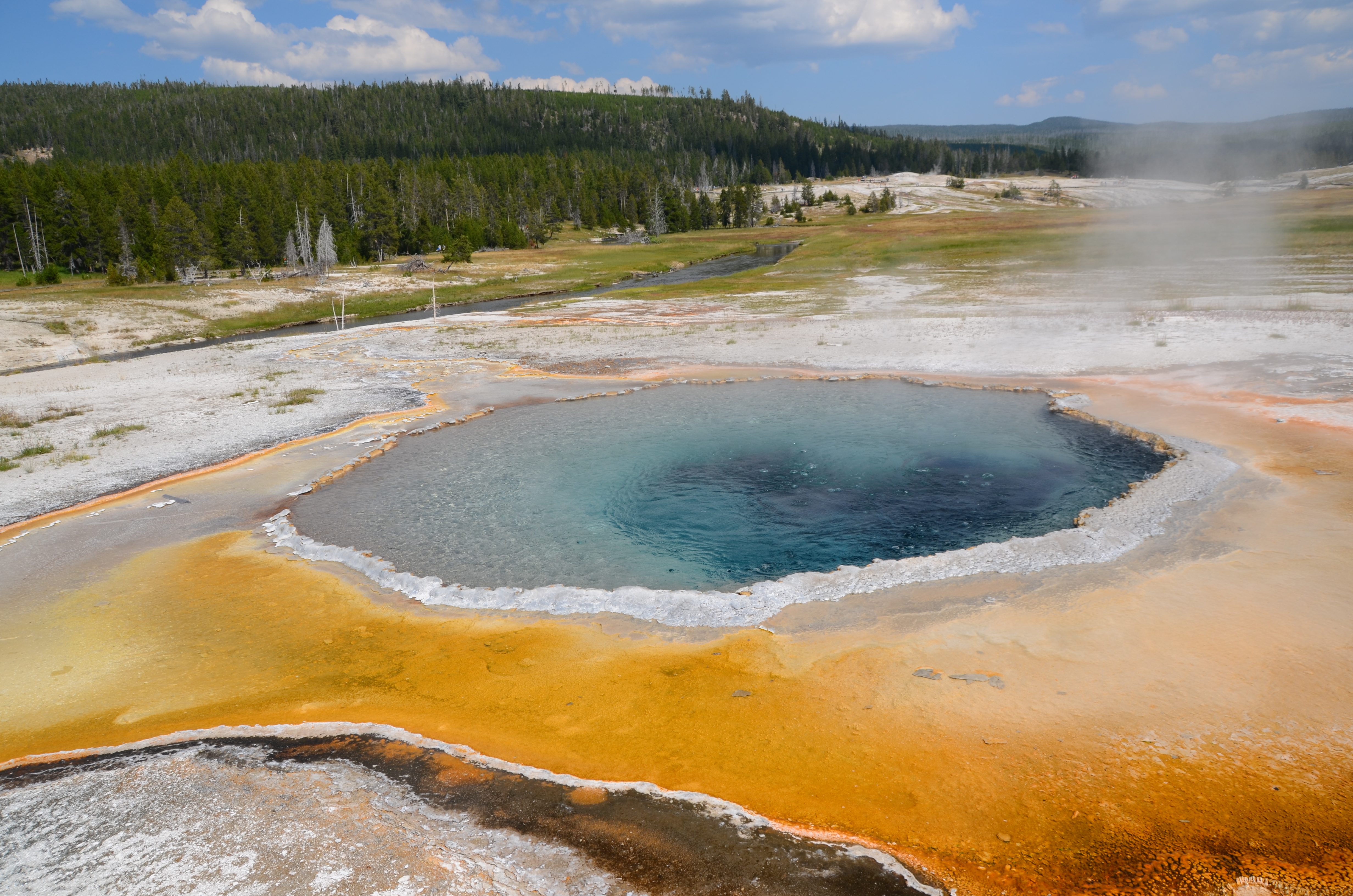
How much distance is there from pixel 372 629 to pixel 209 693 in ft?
6.55

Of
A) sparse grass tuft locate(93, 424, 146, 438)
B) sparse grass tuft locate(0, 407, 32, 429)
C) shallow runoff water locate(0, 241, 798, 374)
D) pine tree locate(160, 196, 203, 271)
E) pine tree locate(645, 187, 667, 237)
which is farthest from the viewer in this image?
pine tree locate(645, 187, 667, 237)

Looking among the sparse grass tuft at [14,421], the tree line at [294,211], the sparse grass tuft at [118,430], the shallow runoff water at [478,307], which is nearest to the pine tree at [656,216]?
the tree line at [294,211]

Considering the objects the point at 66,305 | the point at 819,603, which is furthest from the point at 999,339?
the point at 66,305

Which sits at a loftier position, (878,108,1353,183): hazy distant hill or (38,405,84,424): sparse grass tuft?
(878,108,1353,183): hazy distant hill

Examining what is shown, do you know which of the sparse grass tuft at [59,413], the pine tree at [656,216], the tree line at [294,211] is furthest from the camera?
the pine tree at [656,216]

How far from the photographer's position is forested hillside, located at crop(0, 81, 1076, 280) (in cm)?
7894

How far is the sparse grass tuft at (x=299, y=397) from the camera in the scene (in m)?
23.7

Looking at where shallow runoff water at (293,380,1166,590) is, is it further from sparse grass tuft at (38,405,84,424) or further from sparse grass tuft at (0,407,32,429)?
sparse grass tuft at (0,407,32,429)

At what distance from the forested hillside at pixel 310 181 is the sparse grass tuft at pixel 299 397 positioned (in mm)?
51860

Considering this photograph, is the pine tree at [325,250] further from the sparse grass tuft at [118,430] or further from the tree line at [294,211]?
the sparse grass tuft at [118,430]

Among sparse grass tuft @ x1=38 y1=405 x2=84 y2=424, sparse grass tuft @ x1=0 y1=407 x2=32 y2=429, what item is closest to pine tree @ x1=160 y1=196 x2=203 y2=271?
sparse grass tuft @ x1=38 y1=405 x2=84 y2=424

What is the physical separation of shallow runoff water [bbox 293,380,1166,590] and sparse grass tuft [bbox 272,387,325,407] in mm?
A: 6277

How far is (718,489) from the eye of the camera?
51.1 feet

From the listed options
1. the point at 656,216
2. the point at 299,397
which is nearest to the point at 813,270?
the point at 299,397
